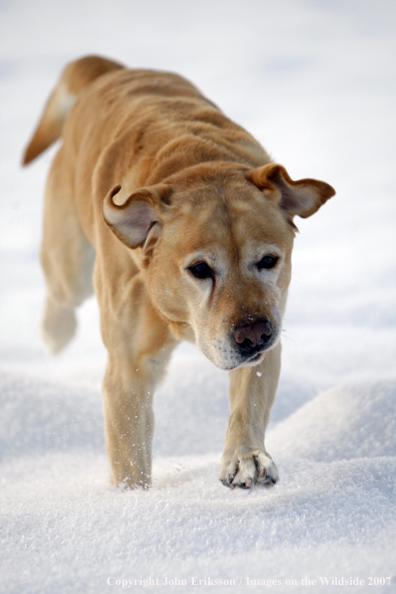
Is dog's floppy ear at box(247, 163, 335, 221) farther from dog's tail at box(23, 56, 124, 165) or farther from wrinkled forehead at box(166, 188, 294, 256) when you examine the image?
dog's tail at box(23, 56, 124, 165)

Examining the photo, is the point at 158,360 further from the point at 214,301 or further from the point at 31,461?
the point at 31,461

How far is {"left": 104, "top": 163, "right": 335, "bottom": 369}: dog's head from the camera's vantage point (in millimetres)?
2156

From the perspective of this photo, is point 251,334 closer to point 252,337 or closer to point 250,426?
point 252,337

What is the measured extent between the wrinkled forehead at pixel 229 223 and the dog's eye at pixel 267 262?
5cm

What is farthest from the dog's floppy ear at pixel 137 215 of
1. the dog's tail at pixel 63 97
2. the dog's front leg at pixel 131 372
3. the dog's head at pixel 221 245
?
the dog's tail at pixel 63 97

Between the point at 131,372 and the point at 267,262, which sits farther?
the point at 131,372

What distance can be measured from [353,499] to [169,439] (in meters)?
1.59

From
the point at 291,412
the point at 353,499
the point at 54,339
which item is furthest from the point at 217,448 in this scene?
the point at 54,339

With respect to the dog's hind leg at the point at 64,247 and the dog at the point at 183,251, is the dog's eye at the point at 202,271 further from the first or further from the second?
the dog's hind leg at the point at 64,247

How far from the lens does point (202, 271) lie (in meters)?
2.25

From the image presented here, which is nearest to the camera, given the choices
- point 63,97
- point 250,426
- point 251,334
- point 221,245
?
point 251,334

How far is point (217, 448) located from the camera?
3.54 m

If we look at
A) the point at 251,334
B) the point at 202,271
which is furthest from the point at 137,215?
the point at 251,334

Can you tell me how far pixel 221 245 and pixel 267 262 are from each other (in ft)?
0.60
